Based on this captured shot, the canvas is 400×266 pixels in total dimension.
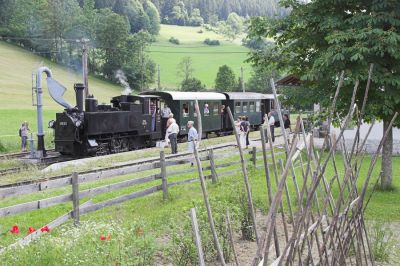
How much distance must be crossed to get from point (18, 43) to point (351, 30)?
79.9m

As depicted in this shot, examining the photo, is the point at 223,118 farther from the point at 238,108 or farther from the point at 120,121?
the point at 120,121

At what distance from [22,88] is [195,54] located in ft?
195

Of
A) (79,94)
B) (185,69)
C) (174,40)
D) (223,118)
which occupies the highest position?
(174,40)

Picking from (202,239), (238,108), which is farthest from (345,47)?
(238,108)

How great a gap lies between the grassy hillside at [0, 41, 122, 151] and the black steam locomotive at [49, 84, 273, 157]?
550 inches

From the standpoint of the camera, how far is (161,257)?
6.87m

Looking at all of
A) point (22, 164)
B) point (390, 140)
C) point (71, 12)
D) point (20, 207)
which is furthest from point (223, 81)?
point (20, 207)

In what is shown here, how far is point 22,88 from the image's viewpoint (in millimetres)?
63469

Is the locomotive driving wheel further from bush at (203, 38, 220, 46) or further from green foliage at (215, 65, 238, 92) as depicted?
bush at (203, 38, 220, 46)

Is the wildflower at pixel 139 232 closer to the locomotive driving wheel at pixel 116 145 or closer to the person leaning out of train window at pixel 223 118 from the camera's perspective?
the locomotive driving wheel at pixel 116 145

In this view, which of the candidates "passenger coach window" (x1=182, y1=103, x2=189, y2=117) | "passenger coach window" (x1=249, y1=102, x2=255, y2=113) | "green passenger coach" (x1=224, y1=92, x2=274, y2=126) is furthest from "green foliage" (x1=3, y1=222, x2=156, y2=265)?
"passenger coach window" (x1=249, y1=102, x2=255, y2=113)

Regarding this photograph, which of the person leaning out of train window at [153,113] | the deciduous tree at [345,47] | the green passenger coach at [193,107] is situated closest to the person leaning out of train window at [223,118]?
the green passenger coach at [193,107]

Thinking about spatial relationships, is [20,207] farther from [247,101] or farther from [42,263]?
[247,101]

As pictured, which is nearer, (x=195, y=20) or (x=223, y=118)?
(x=223, y=118)
